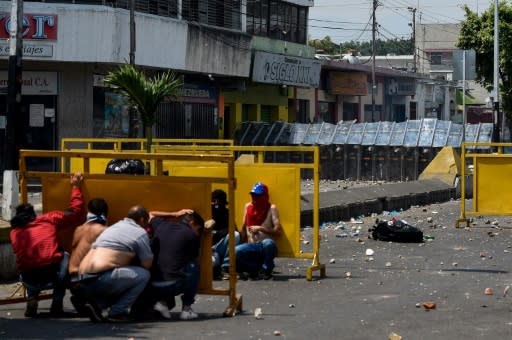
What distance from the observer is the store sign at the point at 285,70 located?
A: 158ft

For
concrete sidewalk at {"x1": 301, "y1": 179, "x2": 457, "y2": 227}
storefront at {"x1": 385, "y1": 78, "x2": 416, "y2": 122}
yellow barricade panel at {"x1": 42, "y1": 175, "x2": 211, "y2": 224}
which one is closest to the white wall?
concrete sidewalk at {"x1": 301, "y1": 179, "x2": 457, "y2": 227}

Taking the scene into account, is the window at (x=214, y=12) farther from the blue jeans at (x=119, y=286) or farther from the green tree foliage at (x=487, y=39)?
the blue jeans at (x=119, y=286)

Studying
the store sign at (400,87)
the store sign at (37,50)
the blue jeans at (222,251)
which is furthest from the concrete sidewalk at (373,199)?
the store sign at (400,87)

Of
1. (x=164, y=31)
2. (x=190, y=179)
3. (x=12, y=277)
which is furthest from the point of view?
(x=164, y=31)

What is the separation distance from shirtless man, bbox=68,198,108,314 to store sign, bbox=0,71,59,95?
26.2 m

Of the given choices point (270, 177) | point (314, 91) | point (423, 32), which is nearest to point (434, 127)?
point (314, 91)

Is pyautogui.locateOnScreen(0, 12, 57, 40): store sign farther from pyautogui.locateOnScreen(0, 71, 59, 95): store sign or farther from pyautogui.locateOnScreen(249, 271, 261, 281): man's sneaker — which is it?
pyautogui.locateOnScreen(249, 271, 261, 281): man's sneaker

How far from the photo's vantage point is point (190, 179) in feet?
36.7

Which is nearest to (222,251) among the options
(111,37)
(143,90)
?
(143,90)

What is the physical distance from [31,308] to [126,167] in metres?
5.23

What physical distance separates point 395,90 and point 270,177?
61.8 m

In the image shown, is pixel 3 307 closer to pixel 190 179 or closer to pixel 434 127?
pixel 190 179

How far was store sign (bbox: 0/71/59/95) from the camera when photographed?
36.7 meters

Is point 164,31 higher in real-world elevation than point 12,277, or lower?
higher
